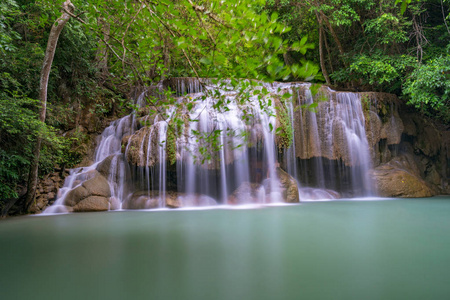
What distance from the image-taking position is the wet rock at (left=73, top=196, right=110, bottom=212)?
791 centimetres

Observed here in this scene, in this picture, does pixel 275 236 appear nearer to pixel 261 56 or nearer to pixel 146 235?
pixel 146 235

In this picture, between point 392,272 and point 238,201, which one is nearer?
point 392,272

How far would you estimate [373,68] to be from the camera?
10.8 metres

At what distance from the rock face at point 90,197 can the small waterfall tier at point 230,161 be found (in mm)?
27

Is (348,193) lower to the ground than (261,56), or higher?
lower

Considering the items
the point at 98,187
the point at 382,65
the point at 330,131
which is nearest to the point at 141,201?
the point at 98,187

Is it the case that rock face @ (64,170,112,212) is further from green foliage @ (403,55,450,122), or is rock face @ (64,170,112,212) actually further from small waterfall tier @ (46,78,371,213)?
green foliage @ (403,55,450,122)

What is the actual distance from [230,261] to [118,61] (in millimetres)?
6291

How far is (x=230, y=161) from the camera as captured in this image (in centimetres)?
948

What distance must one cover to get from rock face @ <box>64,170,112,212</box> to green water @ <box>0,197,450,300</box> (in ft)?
8.99

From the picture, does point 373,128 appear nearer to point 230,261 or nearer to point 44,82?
point 230,261

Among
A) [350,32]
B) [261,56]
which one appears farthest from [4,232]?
[350,32]

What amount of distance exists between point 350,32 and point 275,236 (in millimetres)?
13868

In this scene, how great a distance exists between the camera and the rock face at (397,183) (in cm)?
1023
